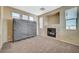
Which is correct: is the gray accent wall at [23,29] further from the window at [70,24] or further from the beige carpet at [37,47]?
the window at [70,24]

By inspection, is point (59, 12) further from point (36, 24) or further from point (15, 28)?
point (15, 28)

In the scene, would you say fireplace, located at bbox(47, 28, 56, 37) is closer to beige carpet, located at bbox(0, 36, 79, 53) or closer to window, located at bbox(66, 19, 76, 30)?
beige carpet, located at bbox(0, 36, 79, 53)

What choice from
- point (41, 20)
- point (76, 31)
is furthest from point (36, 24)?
point (76, 31)

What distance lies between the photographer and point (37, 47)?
2.31 m

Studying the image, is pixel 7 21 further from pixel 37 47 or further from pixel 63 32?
pixel 63 32

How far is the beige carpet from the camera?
223 centimetres

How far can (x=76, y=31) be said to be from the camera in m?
2.48

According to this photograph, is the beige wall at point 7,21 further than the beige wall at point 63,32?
No

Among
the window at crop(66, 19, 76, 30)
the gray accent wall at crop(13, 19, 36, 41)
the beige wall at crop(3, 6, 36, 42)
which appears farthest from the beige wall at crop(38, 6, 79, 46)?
the beige wall at crop(3, 6, 36, 42)

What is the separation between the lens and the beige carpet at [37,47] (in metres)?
2.23

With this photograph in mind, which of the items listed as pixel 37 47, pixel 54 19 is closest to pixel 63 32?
pixel 54 19

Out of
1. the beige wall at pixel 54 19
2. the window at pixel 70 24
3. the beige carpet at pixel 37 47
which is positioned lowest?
the beige carpet at pixel 37 47

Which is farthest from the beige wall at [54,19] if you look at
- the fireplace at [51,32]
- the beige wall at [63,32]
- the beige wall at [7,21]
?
the beige wall at [7,21]
